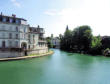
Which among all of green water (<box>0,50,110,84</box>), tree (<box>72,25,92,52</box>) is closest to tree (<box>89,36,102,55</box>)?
tree (<box>72,25,92,52</box>)

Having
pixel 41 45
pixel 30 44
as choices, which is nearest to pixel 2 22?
pixel 30 44

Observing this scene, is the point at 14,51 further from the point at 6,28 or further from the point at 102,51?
the point at 102,51

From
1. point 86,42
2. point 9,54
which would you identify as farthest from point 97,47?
point 9,54

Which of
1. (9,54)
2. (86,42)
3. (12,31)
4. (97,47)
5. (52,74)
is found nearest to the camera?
(52,74)

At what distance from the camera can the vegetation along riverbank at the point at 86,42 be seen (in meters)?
35.1

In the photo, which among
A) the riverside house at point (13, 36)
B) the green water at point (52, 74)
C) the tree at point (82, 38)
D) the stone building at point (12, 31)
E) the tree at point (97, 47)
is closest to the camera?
the green water at point (52, 74)

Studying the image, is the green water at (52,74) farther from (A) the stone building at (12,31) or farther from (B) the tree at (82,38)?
(B) the tree at (82,38)

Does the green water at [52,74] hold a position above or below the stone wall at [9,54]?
below

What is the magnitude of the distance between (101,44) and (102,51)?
2.39 meters

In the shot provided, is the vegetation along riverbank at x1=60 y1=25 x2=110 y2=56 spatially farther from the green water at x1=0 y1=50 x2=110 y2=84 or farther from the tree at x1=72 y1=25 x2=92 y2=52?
the green water at x1=0 y1=50 x2=110 y2=84

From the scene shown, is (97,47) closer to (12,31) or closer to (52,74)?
(52,74)

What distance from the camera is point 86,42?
137ft

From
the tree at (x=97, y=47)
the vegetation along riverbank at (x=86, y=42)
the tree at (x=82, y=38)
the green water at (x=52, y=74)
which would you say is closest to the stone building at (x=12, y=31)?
the green water at (x=52, y=74)

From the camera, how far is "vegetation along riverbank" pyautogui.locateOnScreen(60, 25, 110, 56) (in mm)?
35125
